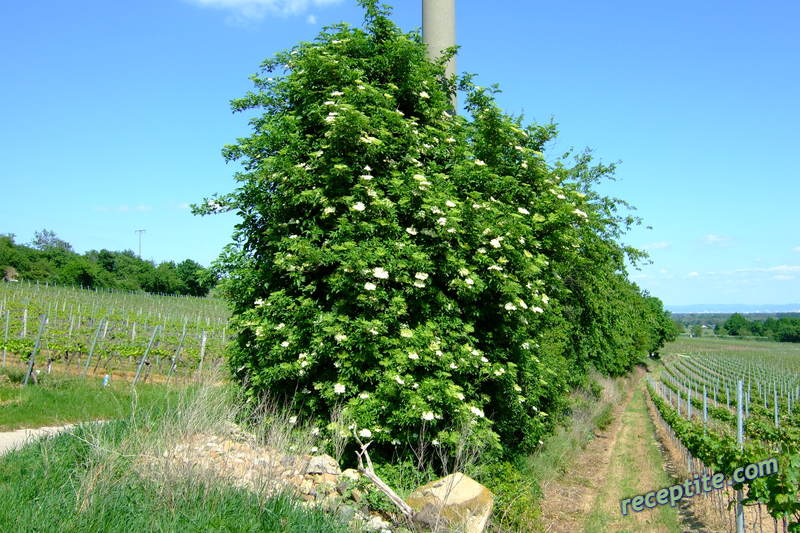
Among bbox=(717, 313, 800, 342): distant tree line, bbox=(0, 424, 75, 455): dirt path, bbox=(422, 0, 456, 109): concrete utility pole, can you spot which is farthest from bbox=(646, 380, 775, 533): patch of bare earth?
bbox=(717, 313, 800, 342): distant tree line

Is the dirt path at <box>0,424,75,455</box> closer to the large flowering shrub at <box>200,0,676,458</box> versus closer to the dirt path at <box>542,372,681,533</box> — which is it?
the large flowering shrub at <box>200,0,676,458</box>

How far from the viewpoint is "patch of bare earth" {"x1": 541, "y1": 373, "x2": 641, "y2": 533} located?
749 cm

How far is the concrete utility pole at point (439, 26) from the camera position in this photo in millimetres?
9289

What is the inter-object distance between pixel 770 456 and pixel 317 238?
5603mm

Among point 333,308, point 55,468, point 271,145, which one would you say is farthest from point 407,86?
point 55,468

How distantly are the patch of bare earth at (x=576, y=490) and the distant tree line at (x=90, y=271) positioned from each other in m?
54.3

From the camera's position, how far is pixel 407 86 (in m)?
7.61

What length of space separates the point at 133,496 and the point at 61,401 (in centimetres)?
724

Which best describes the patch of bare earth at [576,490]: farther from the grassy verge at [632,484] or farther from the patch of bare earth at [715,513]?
the patch of bare earth at [715,513]

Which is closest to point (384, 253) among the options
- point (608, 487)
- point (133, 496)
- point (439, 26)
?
point (133, 496)

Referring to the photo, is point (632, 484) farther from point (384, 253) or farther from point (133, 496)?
point (133, 496)

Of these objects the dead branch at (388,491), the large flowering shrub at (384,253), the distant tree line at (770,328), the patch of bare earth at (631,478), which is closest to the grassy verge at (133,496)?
the dead branch at (388,491)

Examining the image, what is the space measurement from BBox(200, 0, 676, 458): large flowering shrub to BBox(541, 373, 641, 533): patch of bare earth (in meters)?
1.07

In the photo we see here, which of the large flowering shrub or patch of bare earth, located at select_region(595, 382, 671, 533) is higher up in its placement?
the large flowering shrub
